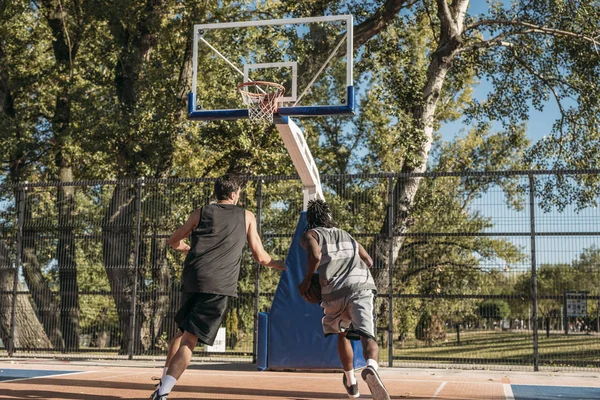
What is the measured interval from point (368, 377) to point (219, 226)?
5.94 feet

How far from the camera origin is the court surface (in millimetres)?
7934

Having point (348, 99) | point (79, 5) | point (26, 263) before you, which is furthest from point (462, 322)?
point (79, 5)

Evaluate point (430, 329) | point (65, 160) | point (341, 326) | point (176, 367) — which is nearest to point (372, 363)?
point (341, 326)

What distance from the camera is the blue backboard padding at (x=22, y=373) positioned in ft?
32.2

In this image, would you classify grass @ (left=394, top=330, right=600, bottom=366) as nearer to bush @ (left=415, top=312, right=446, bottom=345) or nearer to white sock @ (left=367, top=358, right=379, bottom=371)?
bush @ (left=415, top=312, right=446, bottom=345)

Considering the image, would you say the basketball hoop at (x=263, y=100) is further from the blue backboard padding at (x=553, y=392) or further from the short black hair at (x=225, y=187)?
the blue backboard padding at (x=553, y=392)

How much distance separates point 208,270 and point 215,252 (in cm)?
17

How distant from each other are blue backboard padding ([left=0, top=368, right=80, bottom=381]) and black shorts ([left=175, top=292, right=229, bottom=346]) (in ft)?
14.0

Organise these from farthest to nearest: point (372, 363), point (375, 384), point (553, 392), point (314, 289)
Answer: point (553, 392) → point (314, 289) → point (372, 363) → point (375, 384)

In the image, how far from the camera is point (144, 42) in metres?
21.0

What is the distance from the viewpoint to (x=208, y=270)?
A: 21.1ft

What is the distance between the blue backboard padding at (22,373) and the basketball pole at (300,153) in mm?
4368

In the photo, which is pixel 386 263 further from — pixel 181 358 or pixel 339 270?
pixel 181 358

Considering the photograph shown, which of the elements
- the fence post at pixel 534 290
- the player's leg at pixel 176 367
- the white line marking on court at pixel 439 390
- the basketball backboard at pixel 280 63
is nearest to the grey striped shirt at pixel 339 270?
the player's leg at pixel 176 367
